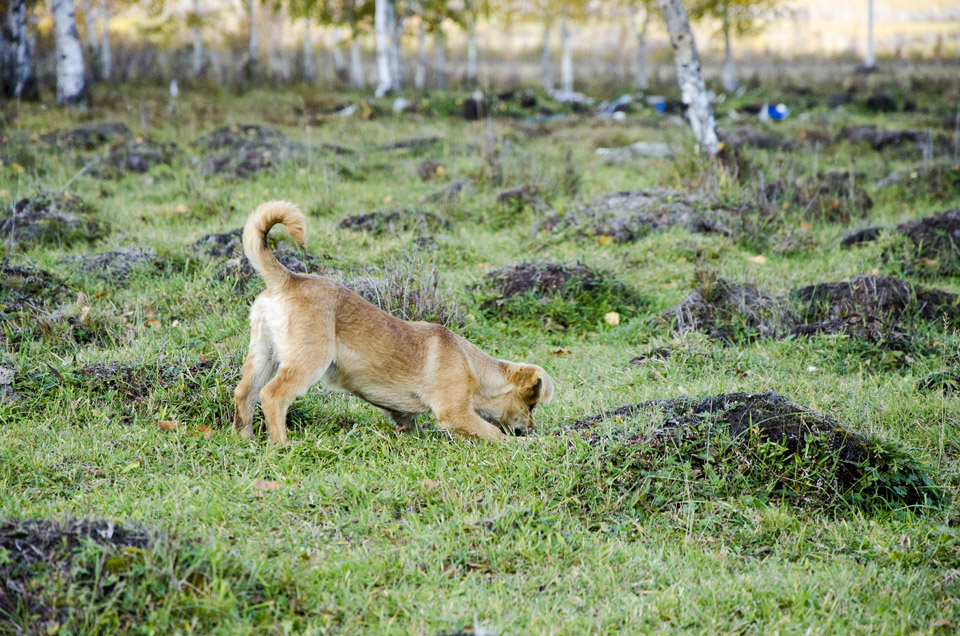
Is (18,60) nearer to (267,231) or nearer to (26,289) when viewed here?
Result: (26,289)

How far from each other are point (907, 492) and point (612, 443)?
1.50 m

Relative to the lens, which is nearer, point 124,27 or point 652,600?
point 652,600

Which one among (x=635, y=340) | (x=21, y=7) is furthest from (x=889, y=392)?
(x=21, y=7)

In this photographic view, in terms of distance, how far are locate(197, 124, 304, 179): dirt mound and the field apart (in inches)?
10.5

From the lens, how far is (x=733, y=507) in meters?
3.84

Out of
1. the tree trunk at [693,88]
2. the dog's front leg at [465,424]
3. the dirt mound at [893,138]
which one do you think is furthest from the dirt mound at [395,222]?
the dirt mound at [893,138]

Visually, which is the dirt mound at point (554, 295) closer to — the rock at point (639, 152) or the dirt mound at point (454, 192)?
the dirt mound at point (454, 192)

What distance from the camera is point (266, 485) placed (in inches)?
154

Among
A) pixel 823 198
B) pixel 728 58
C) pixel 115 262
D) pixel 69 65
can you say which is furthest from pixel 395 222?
pixel 728 58

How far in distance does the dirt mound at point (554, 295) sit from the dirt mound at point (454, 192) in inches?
129

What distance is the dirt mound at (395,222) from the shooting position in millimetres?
9038

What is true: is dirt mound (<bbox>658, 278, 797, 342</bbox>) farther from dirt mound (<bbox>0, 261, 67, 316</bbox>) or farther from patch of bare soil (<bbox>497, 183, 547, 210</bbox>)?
dirt mound (<bbox>0, 261, 67, 316</bbox>)

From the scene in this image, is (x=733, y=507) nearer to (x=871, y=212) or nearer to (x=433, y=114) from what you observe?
(x=871, y=212)

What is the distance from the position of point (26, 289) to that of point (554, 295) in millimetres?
4460
